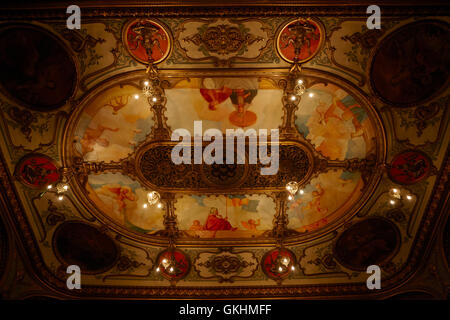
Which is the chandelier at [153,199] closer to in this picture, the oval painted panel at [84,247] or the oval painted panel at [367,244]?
the oval painted panel at [84,247]

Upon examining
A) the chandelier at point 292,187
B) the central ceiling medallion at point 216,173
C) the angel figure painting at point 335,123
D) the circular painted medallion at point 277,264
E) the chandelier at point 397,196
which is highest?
the angel figure painting at point 335,123

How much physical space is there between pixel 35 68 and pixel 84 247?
18.7 feet

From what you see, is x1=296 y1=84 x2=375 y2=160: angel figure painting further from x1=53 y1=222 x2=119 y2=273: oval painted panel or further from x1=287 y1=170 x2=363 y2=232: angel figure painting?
x1=53 y1=222 x2=119 y2=273: oval painted panel

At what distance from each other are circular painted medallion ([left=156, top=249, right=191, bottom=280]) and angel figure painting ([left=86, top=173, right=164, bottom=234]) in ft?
3.21

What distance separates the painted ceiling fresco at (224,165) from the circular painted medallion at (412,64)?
3 centimetres

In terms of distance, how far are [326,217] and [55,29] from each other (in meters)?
9.11

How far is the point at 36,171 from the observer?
882 cm

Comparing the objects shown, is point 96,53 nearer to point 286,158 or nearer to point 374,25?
point 286,158

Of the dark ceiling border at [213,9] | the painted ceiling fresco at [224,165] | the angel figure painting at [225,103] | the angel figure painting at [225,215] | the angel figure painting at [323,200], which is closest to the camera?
the dark ceiling border at [213,9]

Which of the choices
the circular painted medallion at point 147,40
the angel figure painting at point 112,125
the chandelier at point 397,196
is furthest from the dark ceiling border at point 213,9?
the chandelier at point 397,196

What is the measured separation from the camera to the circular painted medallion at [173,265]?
10.1 meters

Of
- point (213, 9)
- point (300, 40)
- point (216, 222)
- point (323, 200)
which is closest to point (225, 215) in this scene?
point (216, 222)

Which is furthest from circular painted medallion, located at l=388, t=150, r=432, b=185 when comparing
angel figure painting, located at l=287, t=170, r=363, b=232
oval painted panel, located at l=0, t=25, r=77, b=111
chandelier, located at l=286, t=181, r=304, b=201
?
oval painted panel, located at l=0, t=25, r=77, b=111
